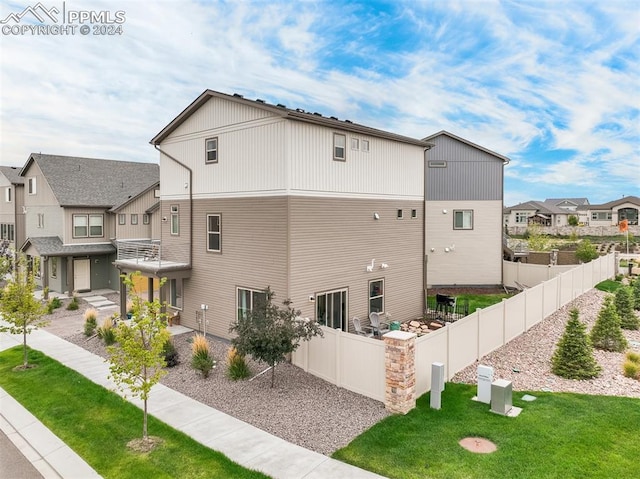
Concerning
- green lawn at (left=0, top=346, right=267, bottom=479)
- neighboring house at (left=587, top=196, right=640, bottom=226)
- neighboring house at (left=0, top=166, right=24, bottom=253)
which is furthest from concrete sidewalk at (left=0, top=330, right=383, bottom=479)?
neighboring house at (left=587, top=196, right=640, bottom=226)

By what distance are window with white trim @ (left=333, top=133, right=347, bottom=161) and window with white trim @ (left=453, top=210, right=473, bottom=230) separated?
12.7m

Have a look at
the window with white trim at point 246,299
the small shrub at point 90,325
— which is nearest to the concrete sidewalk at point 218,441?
the window with white trim at point 246,299

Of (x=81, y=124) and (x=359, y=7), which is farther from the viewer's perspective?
(x=81, y=124)

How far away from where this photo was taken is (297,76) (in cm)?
2280

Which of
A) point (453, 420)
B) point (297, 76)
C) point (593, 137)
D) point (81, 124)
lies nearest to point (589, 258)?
point (593, 137)

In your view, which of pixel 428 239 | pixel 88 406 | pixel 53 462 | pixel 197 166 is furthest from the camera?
pixel 428 239

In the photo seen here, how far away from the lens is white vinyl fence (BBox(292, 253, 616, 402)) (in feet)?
33.3

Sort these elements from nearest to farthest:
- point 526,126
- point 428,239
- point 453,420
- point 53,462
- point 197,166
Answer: point 53,462 → point 453,420 → point 197,166 → point 428,239 → point 526,126

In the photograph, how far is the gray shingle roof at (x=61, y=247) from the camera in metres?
24.3

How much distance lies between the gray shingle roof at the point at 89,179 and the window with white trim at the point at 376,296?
18284 mm

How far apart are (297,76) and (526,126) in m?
24.0

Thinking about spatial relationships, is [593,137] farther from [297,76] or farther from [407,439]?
[407,439]

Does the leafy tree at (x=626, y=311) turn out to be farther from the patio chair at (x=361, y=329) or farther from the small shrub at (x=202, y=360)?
the small shrub at (x=202, y=360)

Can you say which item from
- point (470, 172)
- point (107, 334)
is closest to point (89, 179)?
point (107, 334)
